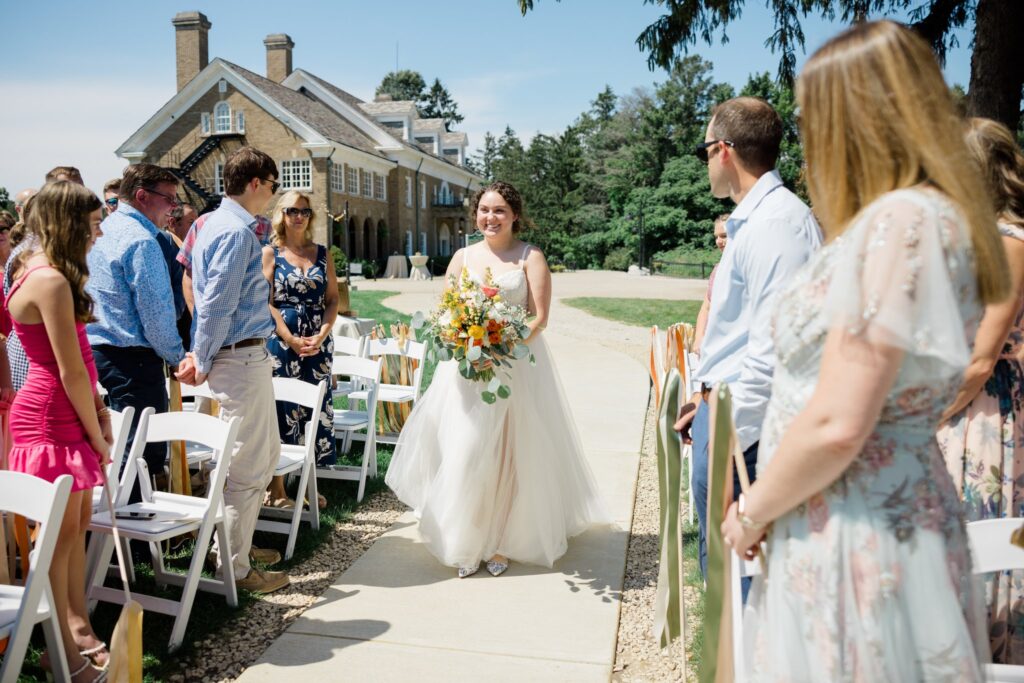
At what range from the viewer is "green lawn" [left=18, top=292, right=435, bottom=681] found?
345cm

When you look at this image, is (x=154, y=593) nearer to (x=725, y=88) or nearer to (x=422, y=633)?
(x=422, y=633)

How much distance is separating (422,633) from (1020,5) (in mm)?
8066

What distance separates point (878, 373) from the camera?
1.53 m

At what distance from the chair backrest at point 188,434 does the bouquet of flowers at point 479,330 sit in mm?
1283

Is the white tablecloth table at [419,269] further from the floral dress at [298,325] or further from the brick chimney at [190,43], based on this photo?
the floral dress at [298,325]

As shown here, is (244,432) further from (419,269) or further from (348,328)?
(419,269)

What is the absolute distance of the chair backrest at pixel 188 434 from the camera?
371cm

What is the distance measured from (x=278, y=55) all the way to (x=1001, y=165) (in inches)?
1800

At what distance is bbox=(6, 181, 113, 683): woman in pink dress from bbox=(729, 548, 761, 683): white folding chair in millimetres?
2618

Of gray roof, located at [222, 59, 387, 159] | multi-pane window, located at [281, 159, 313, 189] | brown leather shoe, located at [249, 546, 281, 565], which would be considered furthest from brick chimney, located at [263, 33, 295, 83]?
brown leather shoe, located at [249, 546, 281, 565]

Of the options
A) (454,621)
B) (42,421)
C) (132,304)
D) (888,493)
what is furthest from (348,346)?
(888,493)

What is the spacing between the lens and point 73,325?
3.12m

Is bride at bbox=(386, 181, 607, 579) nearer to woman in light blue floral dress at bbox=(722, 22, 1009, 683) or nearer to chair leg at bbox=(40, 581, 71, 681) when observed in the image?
chair leg at bbox=(40, 581, 71, 681)

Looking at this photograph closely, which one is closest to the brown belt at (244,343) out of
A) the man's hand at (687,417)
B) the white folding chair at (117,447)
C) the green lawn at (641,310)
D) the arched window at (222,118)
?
the white folding chair at (117,447)
